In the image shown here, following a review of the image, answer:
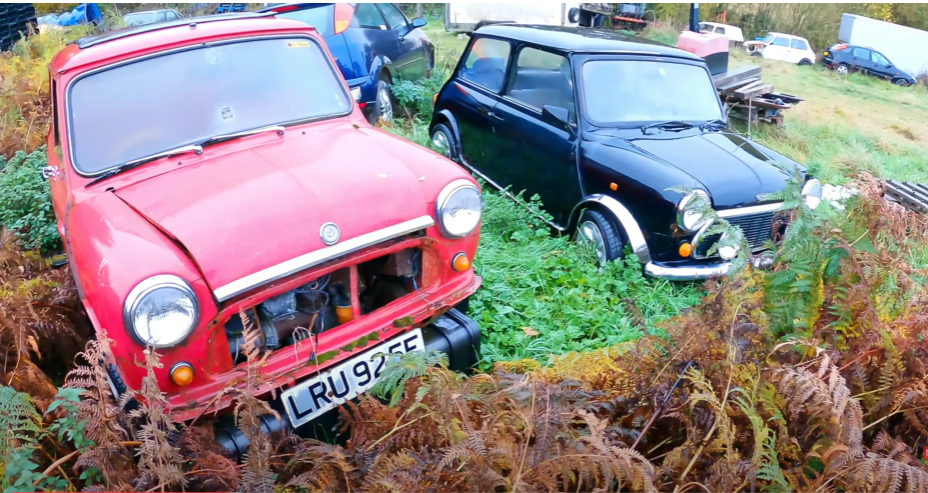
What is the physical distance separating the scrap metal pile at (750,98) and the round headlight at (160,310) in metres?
7.69

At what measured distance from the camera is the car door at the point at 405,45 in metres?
7.75

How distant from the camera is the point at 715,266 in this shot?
12.7ft

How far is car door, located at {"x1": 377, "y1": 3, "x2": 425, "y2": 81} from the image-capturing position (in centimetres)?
775

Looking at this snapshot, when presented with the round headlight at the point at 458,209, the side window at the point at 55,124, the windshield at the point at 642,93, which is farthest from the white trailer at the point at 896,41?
the side window at the point at 55,124

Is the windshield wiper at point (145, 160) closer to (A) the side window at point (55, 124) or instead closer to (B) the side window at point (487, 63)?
(A) the side window at point (55, 124)

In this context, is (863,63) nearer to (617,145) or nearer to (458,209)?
(617,145)

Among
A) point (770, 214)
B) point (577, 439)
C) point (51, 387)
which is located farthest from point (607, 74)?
point (51, 387)

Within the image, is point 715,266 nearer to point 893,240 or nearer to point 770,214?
point 770,214

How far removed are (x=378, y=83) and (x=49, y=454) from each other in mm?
5735

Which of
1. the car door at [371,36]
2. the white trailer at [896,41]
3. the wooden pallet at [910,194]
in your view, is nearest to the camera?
the wooden pallet at [910,194]

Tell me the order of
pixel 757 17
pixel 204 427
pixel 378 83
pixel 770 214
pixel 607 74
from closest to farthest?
1. pixel 204 427
2. pixel 770 214
3. pixel 607 74
4. pixel 378 83
5. pixel 757 17

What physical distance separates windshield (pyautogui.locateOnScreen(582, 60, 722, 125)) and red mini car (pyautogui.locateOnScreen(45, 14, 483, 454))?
6.16ft

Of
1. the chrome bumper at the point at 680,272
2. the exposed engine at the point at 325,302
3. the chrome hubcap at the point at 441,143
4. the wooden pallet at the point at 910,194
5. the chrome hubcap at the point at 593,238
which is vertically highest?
the exposed engine at the point at 325,302

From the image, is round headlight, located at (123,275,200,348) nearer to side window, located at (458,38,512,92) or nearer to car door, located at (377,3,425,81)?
side window, located at (458,38,512,92)
